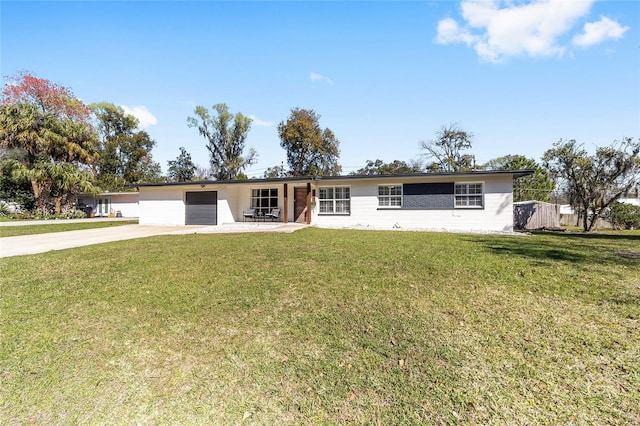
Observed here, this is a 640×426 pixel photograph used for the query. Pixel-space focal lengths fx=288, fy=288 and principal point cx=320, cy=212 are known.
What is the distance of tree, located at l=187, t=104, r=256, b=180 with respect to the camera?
37.4 metres

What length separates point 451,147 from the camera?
34500mm

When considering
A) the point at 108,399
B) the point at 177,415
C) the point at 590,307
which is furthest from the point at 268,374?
the point at 590,307

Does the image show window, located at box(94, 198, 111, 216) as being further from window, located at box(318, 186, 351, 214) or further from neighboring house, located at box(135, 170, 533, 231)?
window, located at box(318, 186, 351, 214)

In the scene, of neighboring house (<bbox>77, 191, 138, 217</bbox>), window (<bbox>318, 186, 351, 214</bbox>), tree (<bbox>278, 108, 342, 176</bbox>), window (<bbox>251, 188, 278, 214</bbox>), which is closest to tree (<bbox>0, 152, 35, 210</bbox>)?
neighboring house (<bbox>77, 191, 138, 217</bbox>)

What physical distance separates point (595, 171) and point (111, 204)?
3798 cm

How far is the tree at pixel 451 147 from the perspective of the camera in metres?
33.9

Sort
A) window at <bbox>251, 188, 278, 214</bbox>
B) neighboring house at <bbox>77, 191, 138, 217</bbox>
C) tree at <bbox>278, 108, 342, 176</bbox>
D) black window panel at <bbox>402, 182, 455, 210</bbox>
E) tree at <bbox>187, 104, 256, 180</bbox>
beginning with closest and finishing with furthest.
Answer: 1. black window panel at <bbox>402, 182, 455, 210</bbox>
2. window at <bbox>251, 188, 278, 214</bbox>
3. neighboring house at <bbox>77, 191, 138, 217</bbox>
4. tree at <bbox>278, 108, 342, 176</bbox>
5. tree at <bbox>187, 104, 256, 180</bbox>

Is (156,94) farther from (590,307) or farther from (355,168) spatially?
(355,168)

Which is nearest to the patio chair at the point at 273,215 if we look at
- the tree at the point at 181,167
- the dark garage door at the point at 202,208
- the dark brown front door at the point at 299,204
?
the dark brown front door at the point at 299,204

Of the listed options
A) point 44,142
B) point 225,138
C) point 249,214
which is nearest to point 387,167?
point 225,138

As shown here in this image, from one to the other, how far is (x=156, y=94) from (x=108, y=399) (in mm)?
14800

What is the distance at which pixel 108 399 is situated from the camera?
97.4 inches

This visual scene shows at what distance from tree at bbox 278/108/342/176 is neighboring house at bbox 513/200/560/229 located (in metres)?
22.0

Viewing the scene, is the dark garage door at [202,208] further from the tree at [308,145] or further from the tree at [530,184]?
the tree at [530,184]
